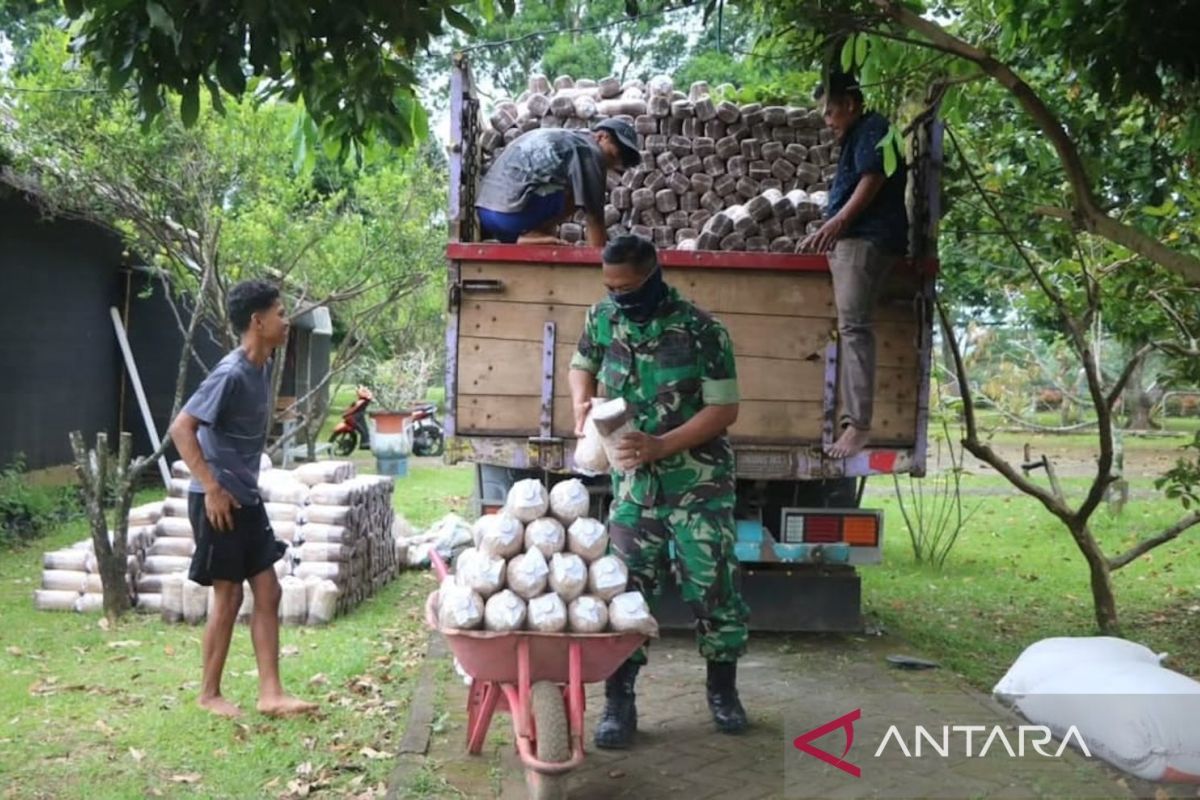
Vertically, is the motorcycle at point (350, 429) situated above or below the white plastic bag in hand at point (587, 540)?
above

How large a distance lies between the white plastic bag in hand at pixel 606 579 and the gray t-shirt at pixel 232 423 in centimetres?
193

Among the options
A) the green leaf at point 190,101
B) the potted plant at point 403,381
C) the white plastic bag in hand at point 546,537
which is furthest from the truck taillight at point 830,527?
the potted plant at point 403,381

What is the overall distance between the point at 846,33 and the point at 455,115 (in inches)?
89.6

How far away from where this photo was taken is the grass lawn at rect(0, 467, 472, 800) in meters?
4.59

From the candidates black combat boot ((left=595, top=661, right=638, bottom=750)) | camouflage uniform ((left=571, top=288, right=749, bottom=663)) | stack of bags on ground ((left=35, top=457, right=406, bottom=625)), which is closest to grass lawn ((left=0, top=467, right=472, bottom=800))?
stack of bags on ground ((left=35, top=457, right=406, bottom=625))

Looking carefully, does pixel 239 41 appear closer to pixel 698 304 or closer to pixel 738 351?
pixel 698 304

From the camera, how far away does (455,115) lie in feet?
21.0

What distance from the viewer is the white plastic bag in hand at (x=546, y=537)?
417cm

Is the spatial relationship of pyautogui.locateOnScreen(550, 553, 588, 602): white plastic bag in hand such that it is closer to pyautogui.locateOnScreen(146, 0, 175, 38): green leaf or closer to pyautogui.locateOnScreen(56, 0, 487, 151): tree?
pyautogui.locateOnScreen(56, 0, 487, 151): tree

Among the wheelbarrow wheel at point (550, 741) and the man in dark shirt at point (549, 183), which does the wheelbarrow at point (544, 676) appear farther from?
the man in dark shirt at point (549, 183)

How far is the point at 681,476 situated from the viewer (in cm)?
476

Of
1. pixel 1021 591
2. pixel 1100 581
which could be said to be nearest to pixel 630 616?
pixel 1100 581

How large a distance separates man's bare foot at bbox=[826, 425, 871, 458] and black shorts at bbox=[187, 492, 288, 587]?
2.65 metres

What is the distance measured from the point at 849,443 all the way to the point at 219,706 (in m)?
3.08
